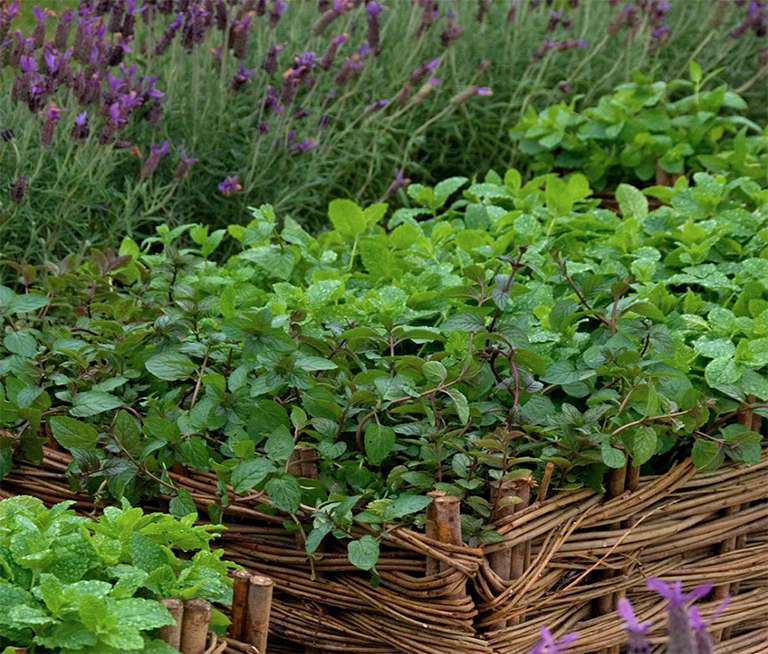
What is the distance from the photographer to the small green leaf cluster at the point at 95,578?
40.0 inches

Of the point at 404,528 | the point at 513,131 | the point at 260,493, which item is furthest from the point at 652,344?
the point at 513,131

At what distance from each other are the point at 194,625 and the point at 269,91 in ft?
5.79

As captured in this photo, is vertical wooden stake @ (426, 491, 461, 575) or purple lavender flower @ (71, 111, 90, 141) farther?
purple lavender flower @ (71, 111, 90, 141)

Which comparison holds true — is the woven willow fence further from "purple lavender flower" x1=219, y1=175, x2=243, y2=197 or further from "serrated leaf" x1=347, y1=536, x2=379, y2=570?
"purple lavender flower" x1=219, y1=175, x2=243, y2=197

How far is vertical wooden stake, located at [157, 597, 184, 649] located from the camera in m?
1.09

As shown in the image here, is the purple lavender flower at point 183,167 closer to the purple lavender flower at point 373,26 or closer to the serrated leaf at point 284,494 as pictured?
the purple lavender flower at point 373,26

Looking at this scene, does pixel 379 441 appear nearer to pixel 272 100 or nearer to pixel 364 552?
pixel 364 552

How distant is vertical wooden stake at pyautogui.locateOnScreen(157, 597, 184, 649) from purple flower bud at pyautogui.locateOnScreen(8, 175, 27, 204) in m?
1.18

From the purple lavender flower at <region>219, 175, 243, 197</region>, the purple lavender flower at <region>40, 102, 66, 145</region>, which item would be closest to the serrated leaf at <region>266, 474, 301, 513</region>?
the purple lavender flower at <region>40, 102, 66, 145</region>

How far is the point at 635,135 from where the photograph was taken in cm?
296

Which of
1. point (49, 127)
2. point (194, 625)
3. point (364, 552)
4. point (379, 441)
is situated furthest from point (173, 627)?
point (49, 127)

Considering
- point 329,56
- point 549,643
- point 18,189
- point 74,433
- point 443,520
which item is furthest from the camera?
point 329,56

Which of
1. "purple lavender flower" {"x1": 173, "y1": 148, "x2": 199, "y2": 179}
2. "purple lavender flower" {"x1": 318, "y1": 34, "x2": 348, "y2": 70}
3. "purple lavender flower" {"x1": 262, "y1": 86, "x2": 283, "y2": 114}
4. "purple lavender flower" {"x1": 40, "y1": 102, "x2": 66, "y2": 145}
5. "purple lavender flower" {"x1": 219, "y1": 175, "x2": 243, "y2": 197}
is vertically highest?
"purple lavender flower" {"x1": 318, "y1": 34, "x2": 348, "y2": 70}

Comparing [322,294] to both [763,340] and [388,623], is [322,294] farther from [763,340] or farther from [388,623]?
[763,340]
